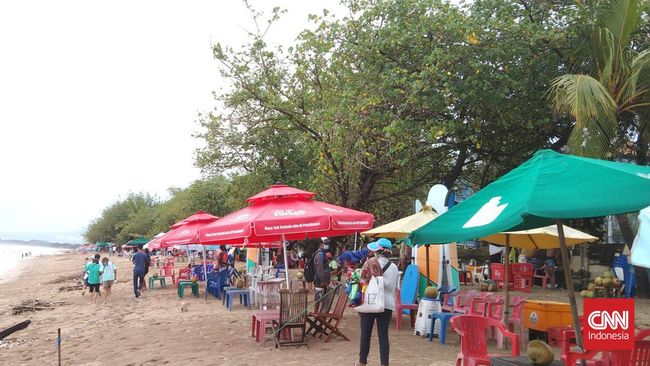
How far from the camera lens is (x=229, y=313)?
1229 cm

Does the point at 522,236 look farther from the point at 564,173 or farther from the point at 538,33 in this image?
the point at 564,173

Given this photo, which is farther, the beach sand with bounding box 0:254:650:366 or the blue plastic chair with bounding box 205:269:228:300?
the blue plastic chair with bounding box 205:269:228:300

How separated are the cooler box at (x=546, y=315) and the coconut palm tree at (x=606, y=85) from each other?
2842mm

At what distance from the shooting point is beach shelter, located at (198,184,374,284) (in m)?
7.84

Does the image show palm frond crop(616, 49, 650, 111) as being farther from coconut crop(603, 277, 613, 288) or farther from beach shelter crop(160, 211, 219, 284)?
beach shelter crop(160, 211, 219, 284)

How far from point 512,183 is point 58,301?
18.7 m

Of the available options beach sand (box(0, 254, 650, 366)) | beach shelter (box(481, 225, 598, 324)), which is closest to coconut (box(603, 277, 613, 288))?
beach sand (box(0, 254, 650, 366))

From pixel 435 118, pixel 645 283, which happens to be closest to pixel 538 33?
pixel 435 118

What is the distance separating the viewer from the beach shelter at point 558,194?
337 cm

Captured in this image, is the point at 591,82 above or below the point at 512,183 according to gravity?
above

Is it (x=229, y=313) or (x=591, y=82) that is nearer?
(x=591, y=82)

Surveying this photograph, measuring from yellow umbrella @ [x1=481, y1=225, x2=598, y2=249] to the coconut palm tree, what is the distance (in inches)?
55.6

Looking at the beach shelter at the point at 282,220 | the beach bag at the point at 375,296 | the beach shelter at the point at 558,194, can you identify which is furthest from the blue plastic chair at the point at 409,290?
the beach shelter at the point at 558,194

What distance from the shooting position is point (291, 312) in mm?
8047
